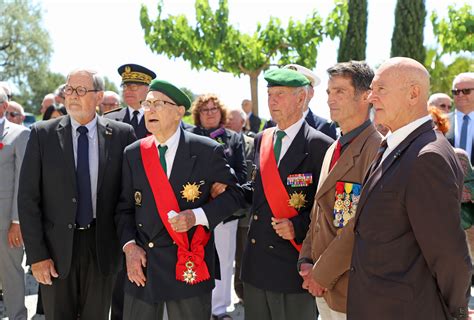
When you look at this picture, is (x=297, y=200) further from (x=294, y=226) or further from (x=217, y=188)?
(x=217, y=188)

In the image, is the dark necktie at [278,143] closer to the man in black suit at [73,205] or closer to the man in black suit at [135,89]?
the man in black suit at [73,205]

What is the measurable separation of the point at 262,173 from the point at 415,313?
5.47 feet

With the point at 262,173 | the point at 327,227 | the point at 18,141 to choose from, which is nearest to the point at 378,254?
the point at 327,227

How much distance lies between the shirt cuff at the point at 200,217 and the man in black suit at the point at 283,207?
47 centimetres

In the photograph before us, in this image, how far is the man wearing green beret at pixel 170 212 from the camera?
3.61 metres

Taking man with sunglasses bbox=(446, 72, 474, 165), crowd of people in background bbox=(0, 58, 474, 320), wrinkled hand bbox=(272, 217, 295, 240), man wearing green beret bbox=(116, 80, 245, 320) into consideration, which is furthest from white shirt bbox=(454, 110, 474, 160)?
man wearing green beret bbox=(116, 80, 245, 320)

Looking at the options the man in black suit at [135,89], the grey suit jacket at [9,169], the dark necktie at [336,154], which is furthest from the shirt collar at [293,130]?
the grey suit jacket at [9,169]

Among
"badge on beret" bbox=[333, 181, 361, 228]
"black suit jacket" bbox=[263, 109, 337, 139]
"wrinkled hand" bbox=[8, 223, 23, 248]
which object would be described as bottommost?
"wrinkled hand" bbox=[8, 223, 23, 248]

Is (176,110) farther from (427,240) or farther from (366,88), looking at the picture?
(427,240)

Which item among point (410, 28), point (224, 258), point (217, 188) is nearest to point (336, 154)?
point (217, 188)

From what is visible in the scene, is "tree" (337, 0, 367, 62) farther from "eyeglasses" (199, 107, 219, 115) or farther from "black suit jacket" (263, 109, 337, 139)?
"black suit jacket" (263, 109, 337, 139)

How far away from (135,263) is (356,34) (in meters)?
22.3

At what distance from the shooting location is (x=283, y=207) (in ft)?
12.7

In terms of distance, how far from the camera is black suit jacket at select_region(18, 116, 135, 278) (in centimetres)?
392
